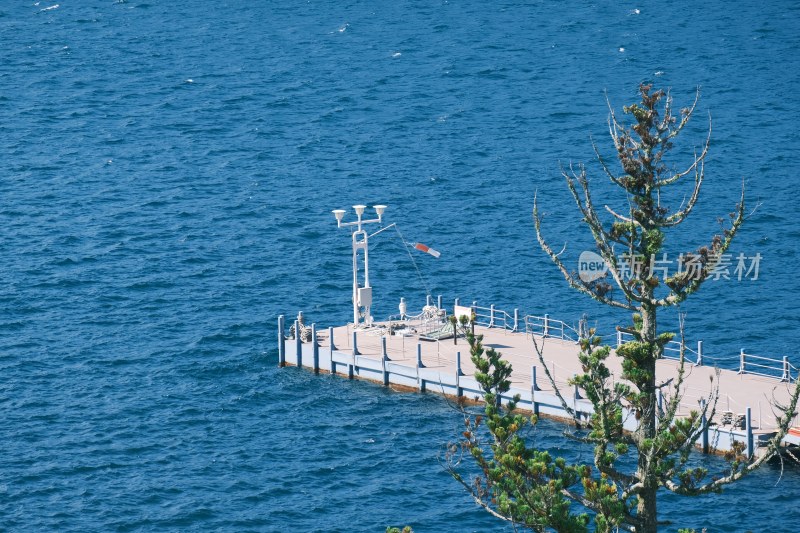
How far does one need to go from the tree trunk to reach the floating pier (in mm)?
27963

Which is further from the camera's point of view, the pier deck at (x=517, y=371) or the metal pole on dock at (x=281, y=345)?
the metal pole on dock at (x=281, y=345)

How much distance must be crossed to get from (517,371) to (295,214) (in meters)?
38.9

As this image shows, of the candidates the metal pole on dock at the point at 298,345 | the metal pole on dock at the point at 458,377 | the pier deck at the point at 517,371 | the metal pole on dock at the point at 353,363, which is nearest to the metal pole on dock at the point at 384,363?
the pier deck at the point at 517,371

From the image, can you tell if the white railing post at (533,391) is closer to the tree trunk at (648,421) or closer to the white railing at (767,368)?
the white railing at (767,368)

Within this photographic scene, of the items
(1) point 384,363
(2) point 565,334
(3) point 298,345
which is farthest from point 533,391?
(3) point 298,345

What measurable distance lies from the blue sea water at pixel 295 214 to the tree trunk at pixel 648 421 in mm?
24965

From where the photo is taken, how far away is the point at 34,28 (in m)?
159

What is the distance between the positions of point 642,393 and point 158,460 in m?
37.2

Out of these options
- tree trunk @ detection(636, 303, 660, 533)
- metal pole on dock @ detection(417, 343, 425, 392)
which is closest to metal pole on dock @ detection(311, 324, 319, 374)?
metal pole on dock @ detection(417, 343, 425, 392)

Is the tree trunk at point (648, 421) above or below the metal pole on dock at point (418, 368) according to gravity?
above

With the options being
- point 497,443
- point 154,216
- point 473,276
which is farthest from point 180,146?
point 497,443

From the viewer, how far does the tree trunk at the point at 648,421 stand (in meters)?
30.8

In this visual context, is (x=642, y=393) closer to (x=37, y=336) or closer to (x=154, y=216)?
(x=37, y=336)

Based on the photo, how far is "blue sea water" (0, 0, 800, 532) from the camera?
62.3 m
